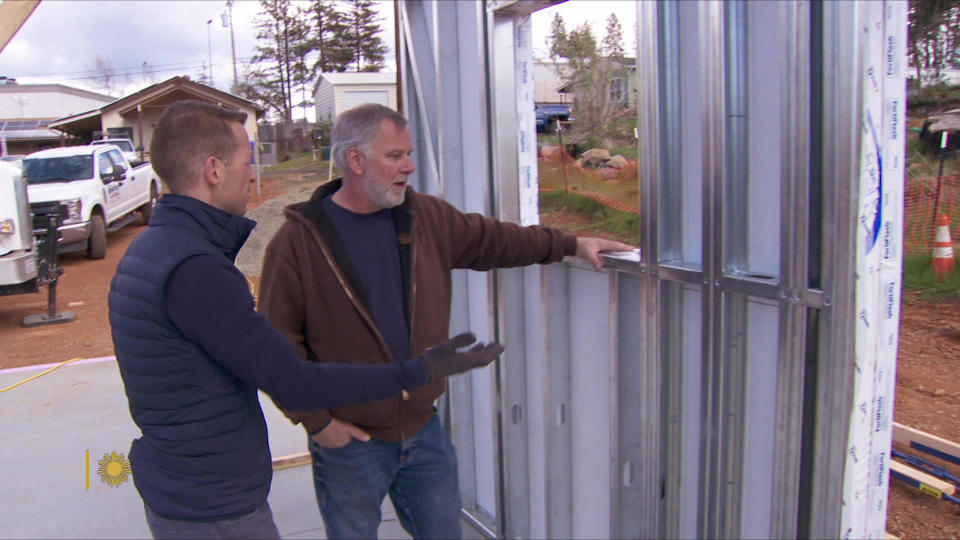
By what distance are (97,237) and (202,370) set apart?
13.6m

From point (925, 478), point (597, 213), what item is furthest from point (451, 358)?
point (597, 213)

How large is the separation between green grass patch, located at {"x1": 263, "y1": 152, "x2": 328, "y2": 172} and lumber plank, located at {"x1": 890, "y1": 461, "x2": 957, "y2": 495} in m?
22.0

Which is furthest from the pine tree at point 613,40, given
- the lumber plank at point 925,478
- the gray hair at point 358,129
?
the lumber plank at point 925,478

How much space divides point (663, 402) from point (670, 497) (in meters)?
0.32

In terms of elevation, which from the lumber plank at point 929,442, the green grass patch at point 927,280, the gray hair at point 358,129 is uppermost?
the gray hair at point 358,129

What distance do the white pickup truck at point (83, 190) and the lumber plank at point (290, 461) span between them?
9.60 meters

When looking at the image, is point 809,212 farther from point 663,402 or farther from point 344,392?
point 344,392

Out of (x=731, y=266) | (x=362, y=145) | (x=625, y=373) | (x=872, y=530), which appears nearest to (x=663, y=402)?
(x=625, y=373)

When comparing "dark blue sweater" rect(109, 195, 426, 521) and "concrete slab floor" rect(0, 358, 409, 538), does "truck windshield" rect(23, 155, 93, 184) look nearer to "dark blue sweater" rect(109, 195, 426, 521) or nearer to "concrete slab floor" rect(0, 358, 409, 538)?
"concrete slab floor" rect(0, 358, 409, 538)

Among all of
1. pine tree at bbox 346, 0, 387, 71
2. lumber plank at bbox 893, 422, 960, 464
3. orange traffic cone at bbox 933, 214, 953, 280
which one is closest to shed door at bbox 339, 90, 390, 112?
pine tree at bbox 346, 0, 387, 71

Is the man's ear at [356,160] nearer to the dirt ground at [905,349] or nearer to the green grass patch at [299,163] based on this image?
the dirt ground at [905,349]

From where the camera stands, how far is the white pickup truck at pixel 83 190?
41.6 feet

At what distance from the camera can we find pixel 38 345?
935 cm

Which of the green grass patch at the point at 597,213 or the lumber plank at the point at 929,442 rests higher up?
the green grass patch at the point at 597,213
